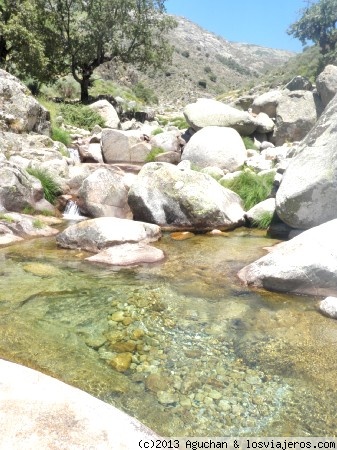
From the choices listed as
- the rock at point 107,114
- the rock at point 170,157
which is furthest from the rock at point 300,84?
the rock at point 107,114

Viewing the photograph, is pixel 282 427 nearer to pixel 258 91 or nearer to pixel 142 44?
pixel 142 44

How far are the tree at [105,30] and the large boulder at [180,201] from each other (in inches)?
644

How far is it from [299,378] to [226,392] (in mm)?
668

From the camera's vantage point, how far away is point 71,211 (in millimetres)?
9570

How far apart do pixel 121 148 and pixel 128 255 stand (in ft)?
26.1

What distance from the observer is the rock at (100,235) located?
22.4 ft

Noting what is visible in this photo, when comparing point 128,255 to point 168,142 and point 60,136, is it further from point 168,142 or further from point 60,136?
point 60,136

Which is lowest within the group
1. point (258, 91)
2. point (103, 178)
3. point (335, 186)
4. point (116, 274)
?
point (116, 274)

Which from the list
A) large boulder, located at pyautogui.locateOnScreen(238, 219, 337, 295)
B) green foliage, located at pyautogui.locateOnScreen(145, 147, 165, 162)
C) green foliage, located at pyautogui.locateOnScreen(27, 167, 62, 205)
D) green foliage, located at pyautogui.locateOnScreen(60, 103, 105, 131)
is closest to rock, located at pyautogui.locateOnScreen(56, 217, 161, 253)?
large boulder, located at pyautogui.locateOnScreen(238, 219, 337, 295)

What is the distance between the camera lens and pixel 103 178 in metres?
9.23

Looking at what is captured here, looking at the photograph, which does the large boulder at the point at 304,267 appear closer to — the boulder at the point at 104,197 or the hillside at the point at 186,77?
the boulder at the point at 104,197

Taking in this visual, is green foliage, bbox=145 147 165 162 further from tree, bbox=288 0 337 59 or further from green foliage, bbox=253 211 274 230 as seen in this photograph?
tree, bbox=288 0 337 59

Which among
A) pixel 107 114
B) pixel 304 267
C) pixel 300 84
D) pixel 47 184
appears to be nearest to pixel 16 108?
pixel 47 184


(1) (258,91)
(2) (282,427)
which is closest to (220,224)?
(2) (282,427)
